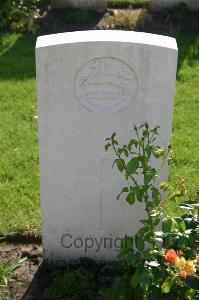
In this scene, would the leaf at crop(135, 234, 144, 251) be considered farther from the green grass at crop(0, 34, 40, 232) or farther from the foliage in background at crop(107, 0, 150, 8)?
the foliage in background at crop(107, 0, 150, 8)

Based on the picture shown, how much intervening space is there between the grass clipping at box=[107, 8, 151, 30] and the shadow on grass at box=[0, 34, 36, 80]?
110 centimetres

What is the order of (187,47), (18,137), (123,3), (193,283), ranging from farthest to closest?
(123,3) → (187,47) → (18,137) → (193,283)

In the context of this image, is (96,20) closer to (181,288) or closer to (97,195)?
(97,195)

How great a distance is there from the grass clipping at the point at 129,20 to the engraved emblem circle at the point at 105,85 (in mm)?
4416

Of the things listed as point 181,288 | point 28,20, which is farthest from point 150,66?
point 28,20

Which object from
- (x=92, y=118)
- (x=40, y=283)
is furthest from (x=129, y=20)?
→ (x=40, y=283)

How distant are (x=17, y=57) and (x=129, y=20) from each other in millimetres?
1654

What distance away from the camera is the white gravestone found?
306 centimetres

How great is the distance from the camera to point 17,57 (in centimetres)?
670

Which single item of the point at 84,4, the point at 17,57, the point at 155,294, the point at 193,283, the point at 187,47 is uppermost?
the point at 84,4

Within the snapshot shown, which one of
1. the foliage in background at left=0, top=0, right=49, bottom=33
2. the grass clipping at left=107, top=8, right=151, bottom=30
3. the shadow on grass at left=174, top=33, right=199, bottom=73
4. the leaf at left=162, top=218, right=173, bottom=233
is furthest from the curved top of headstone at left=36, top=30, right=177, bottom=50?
the grass clipping at left=107, top=8, right=151, bottom=30

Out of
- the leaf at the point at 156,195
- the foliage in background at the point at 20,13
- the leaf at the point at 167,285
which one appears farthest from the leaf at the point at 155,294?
the foliage in background at the point at 20,13

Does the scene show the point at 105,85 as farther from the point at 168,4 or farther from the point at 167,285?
the point at 168,4

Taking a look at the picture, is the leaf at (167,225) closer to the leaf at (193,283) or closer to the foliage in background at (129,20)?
the leaf at (193,283)
